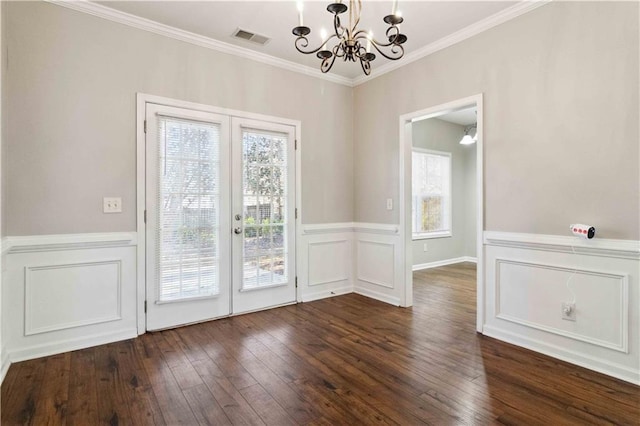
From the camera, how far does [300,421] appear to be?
1.90 metres

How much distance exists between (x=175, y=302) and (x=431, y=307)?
2.79m

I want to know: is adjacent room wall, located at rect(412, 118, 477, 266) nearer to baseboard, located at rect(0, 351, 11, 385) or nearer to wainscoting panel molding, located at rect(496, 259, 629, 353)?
wainscoting panel molding, located at rect(496, 259, 629, 353)

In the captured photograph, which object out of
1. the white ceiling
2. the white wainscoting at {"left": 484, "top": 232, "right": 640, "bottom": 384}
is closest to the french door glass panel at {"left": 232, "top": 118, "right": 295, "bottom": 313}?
the white ceiling

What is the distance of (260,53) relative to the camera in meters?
3.79

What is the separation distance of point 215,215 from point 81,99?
4.90ft

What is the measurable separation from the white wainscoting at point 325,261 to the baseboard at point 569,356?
6.14 ft

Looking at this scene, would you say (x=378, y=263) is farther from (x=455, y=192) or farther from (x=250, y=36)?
(x=455, y=192)

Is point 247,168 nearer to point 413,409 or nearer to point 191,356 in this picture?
point 191,356

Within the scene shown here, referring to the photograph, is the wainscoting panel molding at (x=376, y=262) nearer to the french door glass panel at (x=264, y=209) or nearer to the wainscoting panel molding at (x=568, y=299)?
the french door glass panel at (x=264, y=209)

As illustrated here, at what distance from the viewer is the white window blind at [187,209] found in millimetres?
3252

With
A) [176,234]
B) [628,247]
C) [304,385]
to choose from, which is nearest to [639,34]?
[628,247]

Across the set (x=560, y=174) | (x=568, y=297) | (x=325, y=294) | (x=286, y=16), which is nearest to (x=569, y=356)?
(x=568, y=297)

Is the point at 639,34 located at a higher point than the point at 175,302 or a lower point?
higher

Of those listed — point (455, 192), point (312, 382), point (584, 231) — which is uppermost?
point (455, 192)
